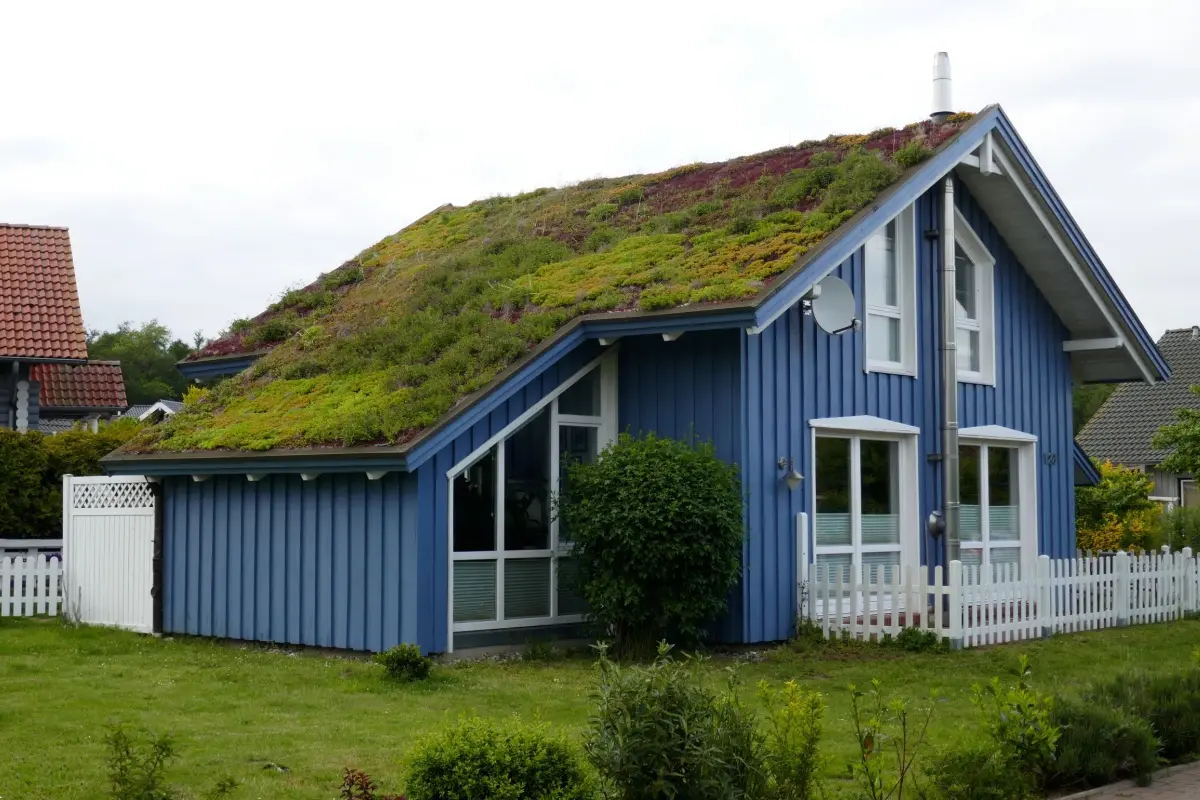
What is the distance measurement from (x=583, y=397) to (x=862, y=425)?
3.29 metres

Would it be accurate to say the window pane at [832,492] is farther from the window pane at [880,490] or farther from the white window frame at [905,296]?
the white window frame at [905,296]

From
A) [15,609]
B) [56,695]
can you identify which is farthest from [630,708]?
[15,609]

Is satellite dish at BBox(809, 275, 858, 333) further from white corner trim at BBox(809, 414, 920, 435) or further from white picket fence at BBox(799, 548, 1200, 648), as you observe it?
white picket fence at BBox(799, 548, 1200, 648)

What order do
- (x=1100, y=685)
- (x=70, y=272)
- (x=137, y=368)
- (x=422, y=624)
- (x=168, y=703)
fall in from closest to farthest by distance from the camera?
(x=1100, y=685) < (x=168, y=703) < (x=422, y=624) < (x=70, y=272) < (x=137, y=368)

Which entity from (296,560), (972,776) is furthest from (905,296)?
(972,776)

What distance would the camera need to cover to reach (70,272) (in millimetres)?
27094

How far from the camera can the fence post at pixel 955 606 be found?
14641 mm

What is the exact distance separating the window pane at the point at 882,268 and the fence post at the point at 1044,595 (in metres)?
3.55

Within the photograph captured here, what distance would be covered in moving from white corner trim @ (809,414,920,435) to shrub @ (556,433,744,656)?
1918 millimetres

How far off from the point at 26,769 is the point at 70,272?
20371 millimetres

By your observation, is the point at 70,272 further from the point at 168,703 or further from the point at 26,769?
the point at 26,769

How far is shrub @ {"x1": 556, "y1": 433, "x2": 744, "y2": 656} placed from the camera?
45.2 ft

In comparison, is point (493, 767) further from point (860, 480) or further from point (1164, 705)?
point (860, 480)

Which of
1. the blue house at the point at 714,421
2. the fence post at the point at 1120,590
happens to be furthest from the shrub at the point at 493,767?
the fence post at the point at 1120,590
